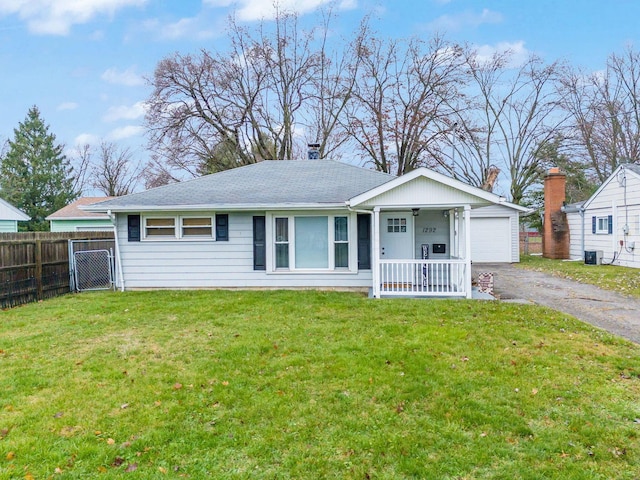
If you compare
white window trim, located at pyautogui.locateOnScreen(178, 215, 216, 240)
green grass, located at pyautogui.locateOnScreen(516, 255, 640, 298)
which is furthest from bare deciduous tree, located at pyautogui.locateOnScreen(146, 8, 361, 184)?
white window trim, located at pyautogui.locateOnScreen(178, 215, 216, 240)

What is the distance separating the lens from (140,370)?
189 inches

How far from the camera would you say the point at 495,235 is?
18391mm

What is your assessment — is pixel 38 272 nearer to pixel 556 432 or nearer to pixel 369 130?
pixel 556 432

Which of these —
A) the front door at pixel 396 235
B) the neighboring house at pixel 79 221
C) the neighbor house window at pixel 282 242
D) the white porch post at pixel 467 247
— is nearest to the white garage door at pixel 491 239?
the front door at pixel 396 235

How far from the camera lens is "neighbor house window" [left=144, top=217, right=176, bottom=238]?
34.7ft

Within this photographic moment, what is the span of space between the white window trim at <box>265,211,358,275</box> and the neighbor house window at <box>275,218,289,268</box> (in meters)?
0.08

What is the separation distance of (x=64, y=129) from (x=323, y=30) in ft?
86.6

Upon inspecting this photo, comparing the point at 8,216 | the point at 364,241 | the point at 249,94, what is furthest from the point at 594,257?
the point at 8,216

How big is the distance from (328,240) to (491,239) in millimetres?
11090

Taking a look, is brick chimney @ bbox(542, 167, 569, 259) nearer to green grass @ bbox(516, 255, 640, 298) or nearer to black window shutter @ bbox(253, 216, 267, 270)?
green grass @ bbox(516, 255, 640, 298)

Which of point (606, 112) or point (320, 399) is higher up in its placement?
point (606, 112)

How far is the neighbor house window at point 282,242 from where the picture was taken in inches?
409

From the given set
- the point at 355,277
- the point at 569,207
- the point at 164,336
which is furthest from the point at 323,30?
the point at 164,336

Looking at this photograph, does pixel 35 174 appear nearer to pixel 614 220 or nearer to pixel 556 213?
pixel 556 213
